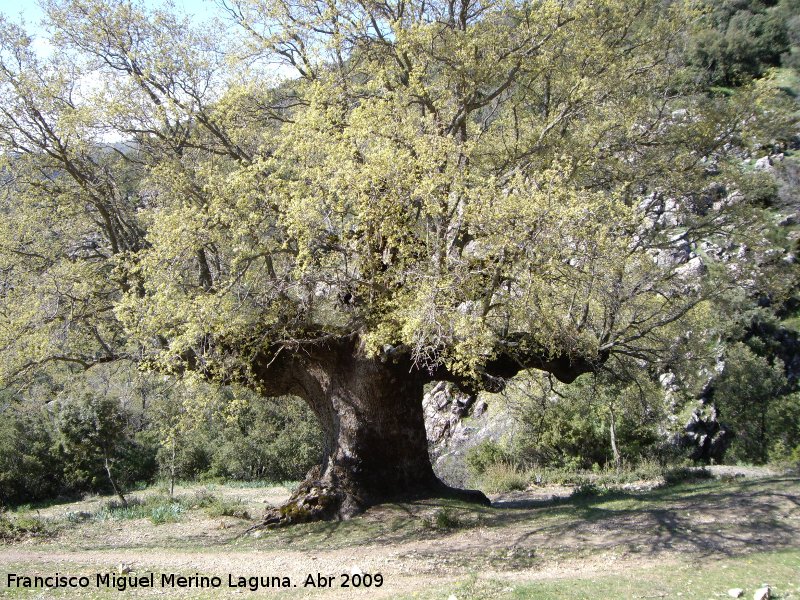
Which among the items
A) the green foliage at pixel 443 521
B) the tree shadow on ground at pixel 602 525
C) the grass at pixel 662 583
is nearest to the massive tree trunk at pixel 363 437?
the tree shadow on ground at pixel 602 525

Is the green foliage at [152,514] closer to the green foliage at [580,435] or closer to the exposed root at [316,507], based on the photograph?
the exposed root at [316,507]

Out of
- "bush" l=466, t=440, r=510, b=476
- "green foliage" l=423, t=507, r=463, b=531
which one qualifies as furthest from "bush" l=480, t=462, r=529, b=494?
"green foliage" l=423, t=507, r=463, b=531

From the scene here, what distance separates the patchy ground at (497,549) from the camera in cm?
693

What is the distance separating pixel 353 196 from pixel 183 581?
5.95 metres

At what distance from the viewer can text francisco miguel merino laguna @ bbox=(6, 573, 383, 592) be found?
7312 mm

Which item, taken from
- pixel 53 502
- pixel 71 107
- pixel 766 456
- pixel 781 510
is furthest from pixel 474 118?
pixel 53 502

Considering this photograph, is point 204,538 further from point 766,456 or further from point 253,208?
point 766,456

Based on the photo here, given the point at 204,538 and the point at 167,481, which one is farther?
the point at 167,481

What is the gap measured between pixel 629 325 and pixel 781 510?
146 inches

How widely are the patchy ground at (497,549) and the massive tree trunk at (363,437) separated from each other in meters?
0.59

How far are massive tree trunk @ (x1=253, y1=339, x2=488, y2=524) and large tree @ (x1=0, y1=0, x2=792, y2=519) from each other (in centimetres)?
5

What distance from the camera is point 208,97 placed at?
13.4 m

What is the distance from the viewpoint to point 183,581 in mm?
7527

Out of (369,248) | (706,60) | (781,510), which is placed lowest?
(781,510)
